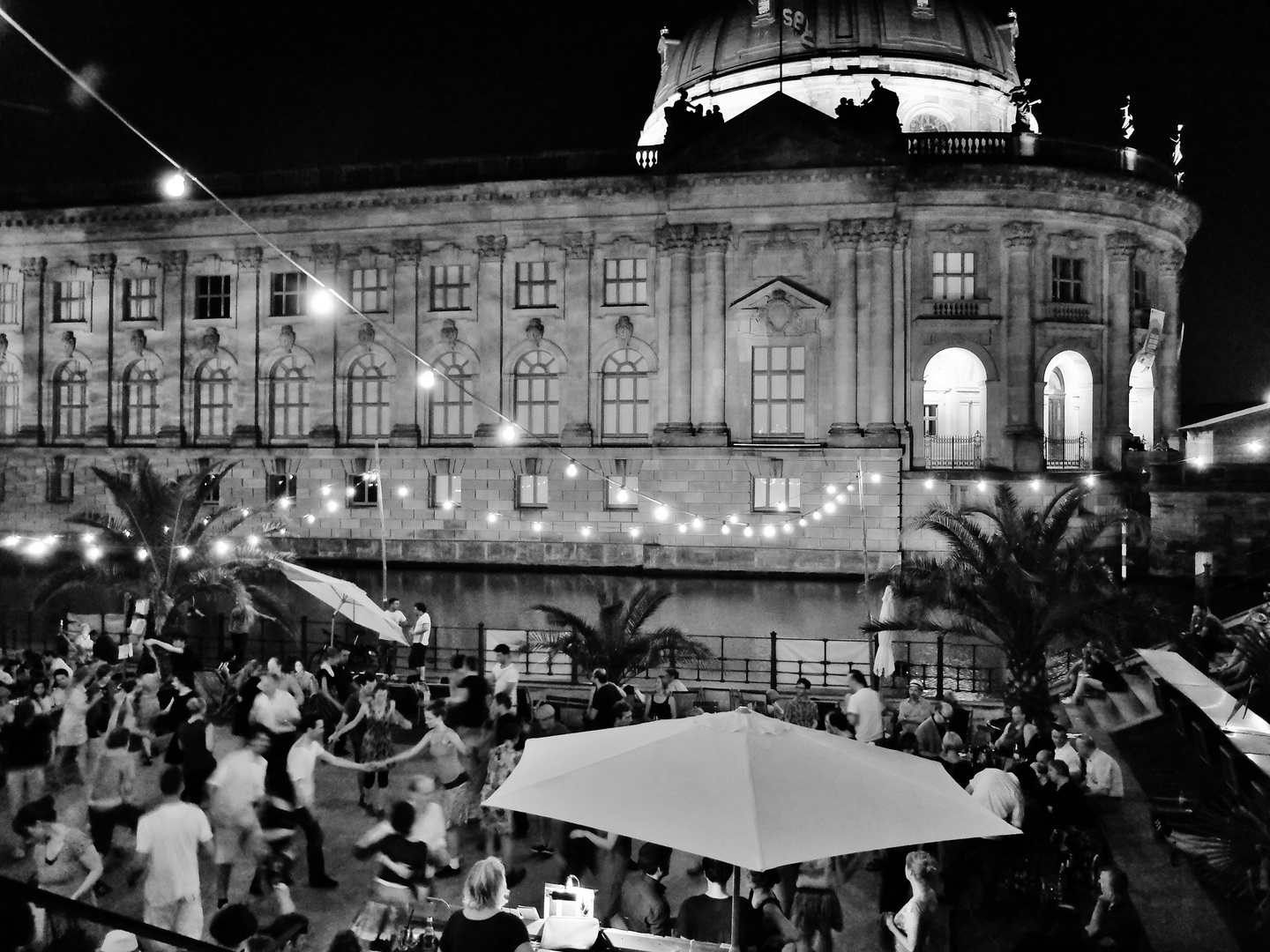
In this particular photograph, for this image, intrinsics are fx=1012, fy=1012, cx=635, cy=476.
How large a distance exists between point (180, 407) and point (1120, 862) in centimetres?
3459

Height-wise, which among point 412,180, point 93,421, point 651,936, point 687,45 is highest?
point 687,45

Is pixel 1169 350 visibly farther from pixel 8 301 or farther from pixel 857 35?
pixel 8 301

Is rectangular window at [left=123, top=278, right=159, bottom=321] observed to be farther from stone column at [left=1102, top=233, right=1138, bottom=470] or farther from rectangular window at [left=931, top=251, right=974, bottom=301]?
stone column at [left=1102, top=233, right=1138, bottom=470]

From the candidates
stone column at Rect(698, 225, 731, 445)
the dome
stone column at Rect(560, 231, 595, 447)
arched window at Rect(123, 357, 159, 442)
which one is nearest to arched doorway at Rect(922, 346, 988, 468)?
stone column at Rect(698, 225, 731, 445)

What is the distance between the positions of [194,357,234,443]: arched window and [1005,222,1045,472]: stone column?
89.7ft

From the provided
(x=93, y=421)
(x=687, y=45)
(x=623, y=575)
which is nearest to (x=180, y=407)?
(x=93, y=421)

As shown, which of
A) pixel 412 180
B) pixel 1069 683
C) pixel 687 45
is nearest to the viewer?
pixel 1069 683

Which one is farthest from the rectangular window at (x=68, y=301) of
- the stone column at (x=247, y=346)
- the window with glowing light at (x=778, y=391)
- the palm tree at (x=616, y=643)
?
the palm tree at (x=616, y=643)

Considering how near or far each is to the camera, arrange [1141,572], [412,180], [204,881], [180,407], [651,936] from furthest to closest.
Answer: [180,407] → [412,180] → [1141,572] → [204,881] → [651,936]

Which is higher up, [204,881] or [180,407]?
[180,407]

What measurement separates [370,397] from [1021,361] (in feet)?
73.3

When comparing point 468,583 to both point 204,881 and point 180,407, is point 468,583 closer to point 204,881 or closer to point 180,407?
point 180,407

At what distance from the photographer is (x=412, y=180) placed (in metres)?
34.7

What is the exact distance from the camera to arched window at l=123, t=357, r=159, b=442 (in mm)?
37562
